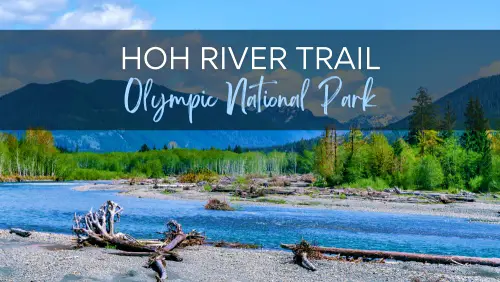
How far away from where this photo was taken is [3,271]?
2138 cm

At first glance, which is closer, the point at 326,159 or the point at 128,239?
the point at 128,239

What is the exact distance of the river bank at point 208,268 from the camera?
21.2m

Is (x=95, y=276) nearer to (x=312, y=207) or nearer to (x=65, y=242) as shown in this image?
(x=65, y=242)

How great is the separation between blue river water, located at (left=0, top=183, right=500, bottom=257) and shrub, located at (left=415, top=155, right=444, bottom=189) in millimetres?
28506

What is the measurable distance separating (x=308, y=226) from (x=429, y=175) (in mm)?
42708

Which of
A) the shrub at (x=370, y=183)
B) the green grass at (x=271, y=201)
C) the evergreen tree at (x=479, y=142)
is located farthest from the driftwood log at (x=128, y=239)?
the evergreen tree at (x=479, y=142)

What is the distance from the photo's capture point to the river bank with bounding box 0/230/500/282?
69.4ft

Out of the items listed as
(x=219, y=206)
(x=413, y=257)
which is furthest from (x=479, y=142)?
(x=413, y=257)

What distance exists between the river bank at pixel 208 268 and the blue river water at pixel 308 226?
6034mm

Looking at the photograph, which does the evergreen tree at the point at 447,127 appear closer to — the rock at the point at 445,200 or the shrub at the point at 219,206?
the rock at the point at 445,200

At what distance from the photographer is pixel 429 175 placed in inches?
3113

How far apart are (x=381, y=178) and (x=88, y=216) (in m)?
65.1

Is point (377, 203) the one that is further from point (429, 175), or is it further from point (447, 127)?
point (447, 127)

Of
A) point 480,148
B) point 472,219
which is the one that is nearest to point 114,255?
point 472,219
